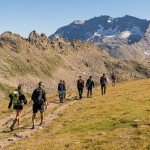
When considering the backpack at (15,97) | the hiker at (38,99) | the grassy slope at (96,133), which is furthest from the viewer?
the hiker at (38,99)

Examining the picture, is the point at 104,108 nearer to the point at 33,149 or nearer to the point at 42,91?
the point at 42,91

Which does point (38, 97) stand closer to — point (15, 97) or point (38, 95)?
point (38, 95)

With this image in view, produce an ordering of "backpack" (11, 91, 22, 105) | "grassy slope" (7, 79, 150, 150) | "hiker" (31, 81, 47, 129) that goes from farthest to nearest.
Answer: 1. "hiker" (31, 81, 47, 129)
2. "backpack" (11, 91, 22, 105)
3. "grassy slope" (7, 79, 150, 150)

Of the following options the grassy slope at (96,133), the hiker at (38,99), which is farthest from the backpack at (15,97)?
the grassy slope at (96,133)

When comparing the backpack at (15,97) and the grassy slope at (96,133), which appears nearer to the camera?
the grassy slope at (96,133)

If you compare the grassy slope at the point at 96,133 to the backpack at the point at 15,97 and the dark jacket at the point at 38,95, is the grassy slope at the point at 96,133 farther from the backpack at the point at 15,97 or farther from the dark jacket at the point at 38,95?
the backpack at the point at 15,97

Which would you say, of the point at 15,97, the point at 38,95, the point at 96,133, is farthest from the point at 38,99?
the point at 96,133

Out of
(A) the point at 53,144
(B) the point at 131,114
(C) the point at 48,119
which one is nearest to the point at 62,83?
(C) the point at 48,119

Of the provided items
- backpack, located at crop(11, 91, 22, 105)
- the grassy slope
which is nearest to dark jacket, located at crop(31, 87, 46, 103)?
backpack, located at crop(11, 91, 22, 105)

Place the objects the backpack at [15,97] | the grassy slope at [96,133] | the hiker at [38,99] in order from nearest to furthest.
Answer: the grassy slope at [96,133]
the backpack at [15,97]
the hiker at [38,99]

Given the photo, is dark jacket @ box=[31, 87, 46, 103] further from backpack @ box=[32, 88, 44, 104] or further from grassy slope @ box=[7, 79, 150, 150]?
grassy slope @ box=[7, 79, 150, 150]

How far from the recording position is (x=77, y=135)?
25812 mm

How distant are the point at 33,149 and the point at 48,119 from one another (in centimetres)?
1230

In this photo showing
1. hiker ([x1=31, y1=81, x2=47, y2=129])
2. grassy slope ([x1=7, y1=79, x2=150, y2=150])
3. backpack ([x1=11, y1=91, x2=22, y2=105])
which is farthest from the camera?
hiker ([x1=31, y1=81, x2=47, y2=129])
